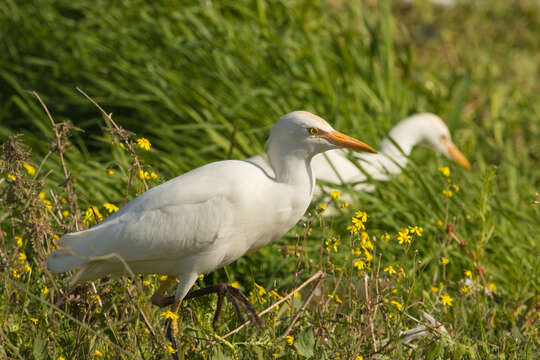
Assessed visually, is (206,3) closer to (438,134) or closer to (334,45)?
(334,45)

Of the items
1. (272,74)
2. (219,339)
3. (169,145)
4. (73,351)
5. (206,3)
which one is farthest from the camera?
(206,3)

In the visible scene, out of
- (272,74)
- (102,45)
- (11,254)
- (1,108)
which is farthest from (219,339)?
(1,108)

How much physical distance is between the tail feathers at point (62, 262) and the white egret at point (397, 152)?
183 centimetres

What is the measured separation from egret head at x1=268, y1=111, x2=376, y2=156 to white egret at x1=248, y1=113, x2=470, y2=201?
1.54 metres

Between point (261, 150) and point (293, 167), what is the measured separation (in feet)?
5.23

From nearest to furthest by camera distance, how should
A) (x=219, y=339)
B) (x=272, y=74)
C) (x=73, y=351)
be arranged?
(x=219, y=339) → (x=73, y=351) → (x=272, y=74)

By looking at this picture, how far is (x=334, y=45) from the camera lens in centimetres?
464

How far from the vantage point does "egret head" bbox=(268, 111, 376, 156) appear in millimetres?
2258

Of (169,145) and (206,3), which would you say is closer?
(169,145)

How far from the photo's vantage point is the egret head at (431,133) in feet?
13.8

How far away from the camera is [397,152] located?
13.7 feet

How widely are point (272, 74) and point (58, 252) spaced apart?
2218mm

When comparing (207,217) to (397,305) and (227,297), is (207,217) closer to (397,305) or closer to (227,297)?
(227,297)

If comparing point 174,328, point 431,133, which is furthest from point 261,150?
point 174,328
